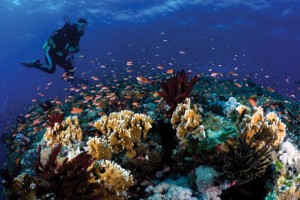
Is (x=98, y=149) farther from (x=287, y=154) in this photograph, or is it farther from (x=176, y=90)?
(x=287, y=154)

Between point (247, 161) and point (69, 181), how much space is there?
2.57 meters

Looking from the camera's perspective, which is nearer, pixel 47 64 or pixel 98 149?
pixel 98 149

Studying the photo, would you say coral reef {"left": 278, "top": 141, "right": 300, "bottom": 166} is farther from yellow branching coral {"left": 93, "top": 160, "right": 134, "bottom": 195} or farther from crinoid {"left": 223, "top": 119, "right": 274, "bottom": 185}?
yellow branching coral {"left": 93, "top": 160, "right": 134, "bottom": 195}

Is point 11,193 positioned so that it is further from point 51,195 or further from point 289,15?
point 289,15

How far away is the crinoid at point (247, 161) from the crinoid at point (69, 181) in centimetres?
198

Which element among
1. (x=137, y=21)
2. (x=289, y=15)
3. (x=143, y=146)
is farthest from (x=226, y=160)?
(x=137, y=21)

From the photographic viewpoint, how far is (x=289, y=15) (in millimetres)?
36906

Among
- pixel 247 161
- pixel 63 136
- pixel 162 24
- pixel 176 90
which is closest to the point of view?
pixel 247 161

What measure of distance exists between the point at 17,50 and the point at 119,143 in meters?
79.0

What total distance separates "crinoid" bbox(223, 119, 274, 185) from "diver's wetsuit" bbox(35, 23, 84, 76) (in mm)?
11767

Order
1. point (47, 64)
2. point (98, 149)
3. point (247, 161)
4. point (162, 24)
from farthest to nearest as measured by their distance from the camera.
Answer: point (162, 24) < point (47, 64) < point (98, 149) < point (247, 161)

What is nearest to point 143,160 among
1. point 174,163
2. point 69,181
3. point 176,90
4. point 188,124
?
point 174,163

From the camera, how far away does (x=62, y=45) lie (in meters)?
13.9

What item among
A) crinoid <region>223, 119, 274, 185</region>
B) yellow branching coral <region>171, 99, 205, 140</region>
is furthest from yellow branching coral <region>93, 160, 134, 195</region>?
crinoid <region>223, 119, 274, 185</region>
